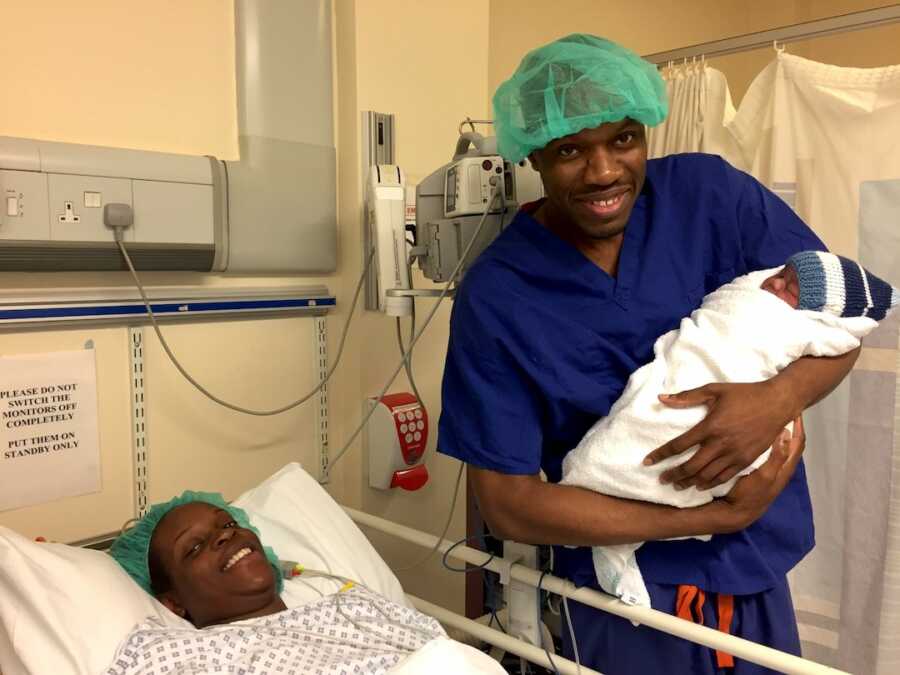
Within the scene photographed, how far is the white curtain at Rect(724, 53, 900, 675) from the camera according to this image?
1603 millimetres

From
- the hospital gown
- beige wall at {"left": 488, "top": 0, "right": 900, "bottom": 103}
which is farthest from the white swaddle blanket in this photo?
beige wall at {"left": 488, "top": 0, "right": 900, "bottom": 103}

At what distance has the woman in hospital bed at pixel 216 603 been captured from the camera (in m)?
1.15

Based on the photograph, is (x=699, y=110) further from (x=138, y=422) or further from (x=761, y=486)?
(x=138, y=422)

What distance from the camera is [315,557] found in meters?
1.61

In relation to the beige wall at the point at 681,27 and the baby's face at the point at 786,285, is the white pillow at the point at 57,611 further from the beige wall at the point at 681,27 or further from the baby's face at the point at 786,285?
the beige wall at the point at 681,27

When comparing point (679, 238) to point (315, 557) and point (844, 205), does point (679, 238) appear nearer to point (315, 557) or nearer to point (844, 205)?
point (844, 205)

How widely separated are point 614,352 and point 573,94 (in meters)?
0.41

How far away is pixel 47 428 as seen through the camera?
1564 mm

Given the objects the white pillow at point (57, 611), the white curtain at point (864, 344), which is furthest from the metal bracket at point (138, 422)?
the white curtain at point (864, 344)

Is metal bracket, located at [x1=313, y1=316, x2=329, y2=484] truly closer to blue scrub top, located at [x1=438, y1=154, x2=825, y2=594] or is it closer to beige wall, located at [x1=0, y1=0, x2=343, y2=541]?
beige wall, located at [x1=0, y1=0, x2=343, y2=541]

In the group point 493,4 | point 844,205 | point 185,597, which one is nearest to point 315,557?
point 185,597

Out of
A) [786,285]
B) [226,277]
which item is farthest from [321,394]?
[786,285]

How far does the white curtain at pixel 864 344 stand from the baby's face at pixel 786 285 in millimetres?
620

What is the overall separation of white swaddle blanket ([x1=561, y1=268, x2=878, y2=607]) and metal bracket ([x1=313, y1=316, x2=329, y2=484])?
1100 mm
